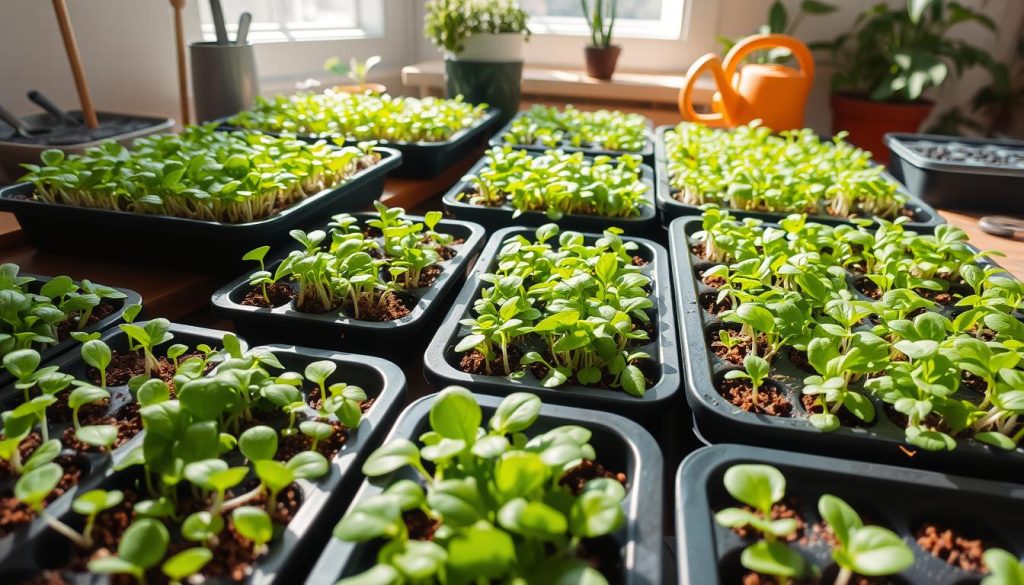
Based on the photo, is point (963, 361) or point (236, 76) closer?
point (963, 361)

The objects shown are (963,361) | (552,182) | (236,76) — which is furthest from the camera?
(236,76)

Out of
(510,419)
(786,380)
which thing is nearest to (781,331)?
(786,380)

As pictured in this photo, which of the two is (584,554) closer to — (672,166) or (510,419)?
(510,419)

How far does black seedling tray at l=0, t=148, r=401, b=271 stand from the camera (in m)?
0.82

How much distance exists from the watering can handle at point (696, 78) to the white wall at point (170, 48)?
74 centimetres

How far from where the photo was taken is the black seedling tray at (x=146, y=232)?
2.70ft

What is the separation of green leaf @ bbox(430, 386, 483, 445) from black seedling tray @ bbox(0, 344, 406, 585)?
80 millimetres

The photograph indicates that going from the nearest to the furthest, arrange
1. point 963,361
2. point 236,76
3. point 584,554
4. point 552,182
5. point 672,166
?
point 584,554
point 963,361
point 552,182
point 672,166
point 236,76

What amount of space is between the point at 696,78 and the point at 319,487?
1497mm

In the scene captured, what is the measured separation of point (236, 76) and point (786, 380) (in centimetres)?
141

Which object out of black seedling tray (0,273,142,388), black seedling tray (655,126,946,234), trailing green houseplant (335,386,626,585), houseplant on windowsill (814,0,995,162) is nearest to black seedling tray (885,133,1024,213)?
black seedling tray (655,126,946,234)

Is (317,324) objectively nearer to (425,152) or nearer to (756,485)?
(756,485)

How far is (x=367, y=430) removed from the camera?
20.4 inches

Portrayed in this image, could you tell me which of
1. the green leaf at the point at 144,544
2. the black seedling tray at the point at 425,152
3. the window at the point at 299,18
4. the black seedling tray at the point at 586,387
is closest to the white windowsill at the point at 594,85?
the window at the point at 299,18
